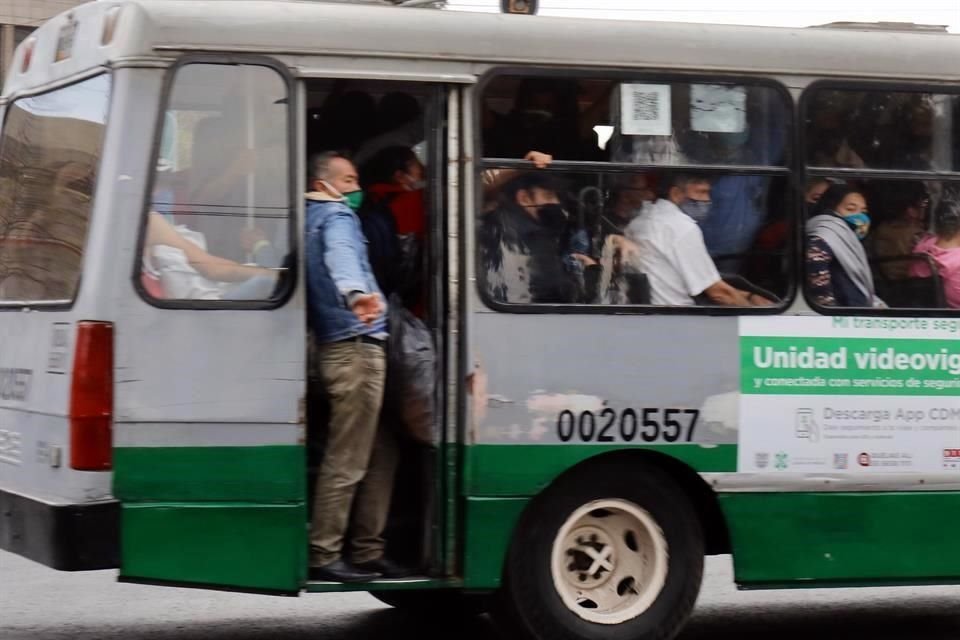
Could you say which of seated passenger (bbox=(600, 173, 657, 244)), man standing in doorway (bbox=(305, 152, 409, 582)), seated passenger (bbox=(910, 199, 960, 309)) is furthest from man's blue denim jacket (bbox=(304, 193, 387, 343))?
seated passenger (bbox=(910, 199, 960, 309))

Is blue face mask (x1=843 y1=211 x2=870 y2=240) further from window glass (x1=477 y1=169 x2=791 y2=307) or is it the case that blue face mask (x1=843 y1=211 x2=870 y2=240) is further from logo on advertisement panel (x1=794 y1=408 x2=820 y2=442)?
logo on advertisement panel (x1=794 y1=408 x2=820 y2=442)

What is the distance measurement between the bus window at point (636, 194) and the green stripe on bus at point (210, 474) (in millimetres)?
1124

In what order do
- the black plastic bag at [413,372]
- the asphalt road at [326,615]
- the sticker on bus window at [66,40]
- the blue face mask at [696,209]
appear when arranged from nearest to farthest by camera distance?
the black plastic bag at [413,372]
the sticker on bus window at [66,40]
the blue face mask at [696,209]
the asphalt road at [326,615]

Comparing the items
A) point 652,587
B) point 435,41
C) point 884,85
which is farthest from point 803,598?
point 435,41

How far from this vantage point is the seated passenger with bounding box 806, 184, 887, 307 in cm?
773

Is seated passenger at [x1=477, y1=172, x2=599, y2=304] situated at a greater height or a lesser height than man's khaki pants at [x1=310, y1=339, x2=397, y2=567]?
greater

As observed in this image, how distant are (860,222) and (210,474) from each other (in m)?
3.09

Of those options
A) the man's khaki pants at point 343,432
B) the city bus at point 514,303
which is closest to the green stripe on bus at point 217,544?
the city bus at point 514,303

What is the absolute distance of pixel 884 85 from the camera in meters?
7.84

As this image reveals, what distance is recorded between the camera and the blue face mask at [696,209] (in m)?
7.62

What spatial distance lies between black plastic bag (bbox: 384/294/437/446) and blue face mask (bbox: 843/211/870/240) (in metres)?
1.99

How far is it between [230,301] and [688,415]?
202 centimetres

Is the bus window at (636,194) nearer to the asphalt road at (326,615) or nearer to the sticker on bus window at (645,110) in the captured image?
the sticker on bus window at (645,110)

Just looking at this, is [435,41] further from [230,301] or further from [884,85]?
[884,85]
